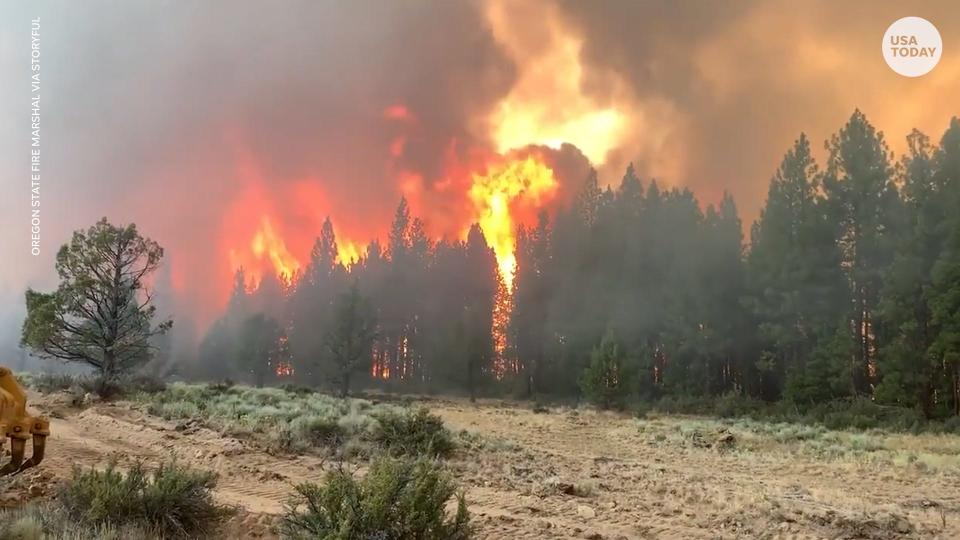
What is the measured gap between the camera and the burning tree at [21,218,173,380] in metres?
24.6

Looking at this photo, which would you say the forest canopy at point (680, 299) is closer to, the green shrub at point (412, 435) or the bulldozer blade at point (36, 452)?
the green shrub at point (412, 435)

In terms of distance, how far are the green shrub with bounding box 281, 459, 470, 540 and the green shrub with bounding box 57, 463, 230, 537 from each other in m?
1.79

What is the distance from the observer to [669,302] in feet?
157

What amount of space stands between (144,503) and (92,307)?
22.8 m

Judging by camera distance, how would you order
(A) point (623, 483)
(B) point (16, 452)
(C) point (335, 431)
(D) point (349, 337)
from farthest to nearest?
(D) point (349, 337) → (C) point (335, 431) → (A) point (623, 483) → (B) point (16, 452)

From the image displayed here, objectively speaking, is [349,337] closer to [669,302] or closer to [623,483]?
[669,302]

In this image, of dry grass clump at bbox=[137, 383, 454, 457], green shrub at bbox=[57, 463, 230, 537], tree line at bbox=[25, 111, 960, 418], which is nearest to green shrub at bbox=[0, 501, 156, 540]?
green shrub at bbox=[57, 463, 230, 537]

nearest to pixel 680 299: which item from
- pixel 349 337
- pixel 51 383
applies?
pixel 349 337

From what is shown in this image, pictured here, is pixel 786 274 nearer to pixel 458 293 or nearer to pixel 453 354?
pixel 453 354

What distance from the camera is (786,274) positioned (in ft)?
121

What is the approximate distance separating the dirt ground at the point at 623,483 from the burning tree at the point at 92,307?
536cm

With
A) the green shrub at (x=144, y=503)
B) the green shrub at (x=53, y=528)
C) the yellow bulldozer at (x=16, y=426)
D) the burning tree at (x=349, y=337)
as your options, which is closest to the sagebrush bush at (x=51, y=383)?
the green shrub at (x=144, y=503)

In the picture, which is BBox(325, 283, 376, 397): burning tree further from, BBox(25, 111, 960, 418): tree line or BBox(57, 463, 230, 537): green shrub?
BBox(57, 463, 230, 537): green shrub

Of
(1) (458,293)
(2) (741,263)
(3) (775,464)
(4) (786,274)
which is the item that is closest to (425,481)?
(3) (775,464)
